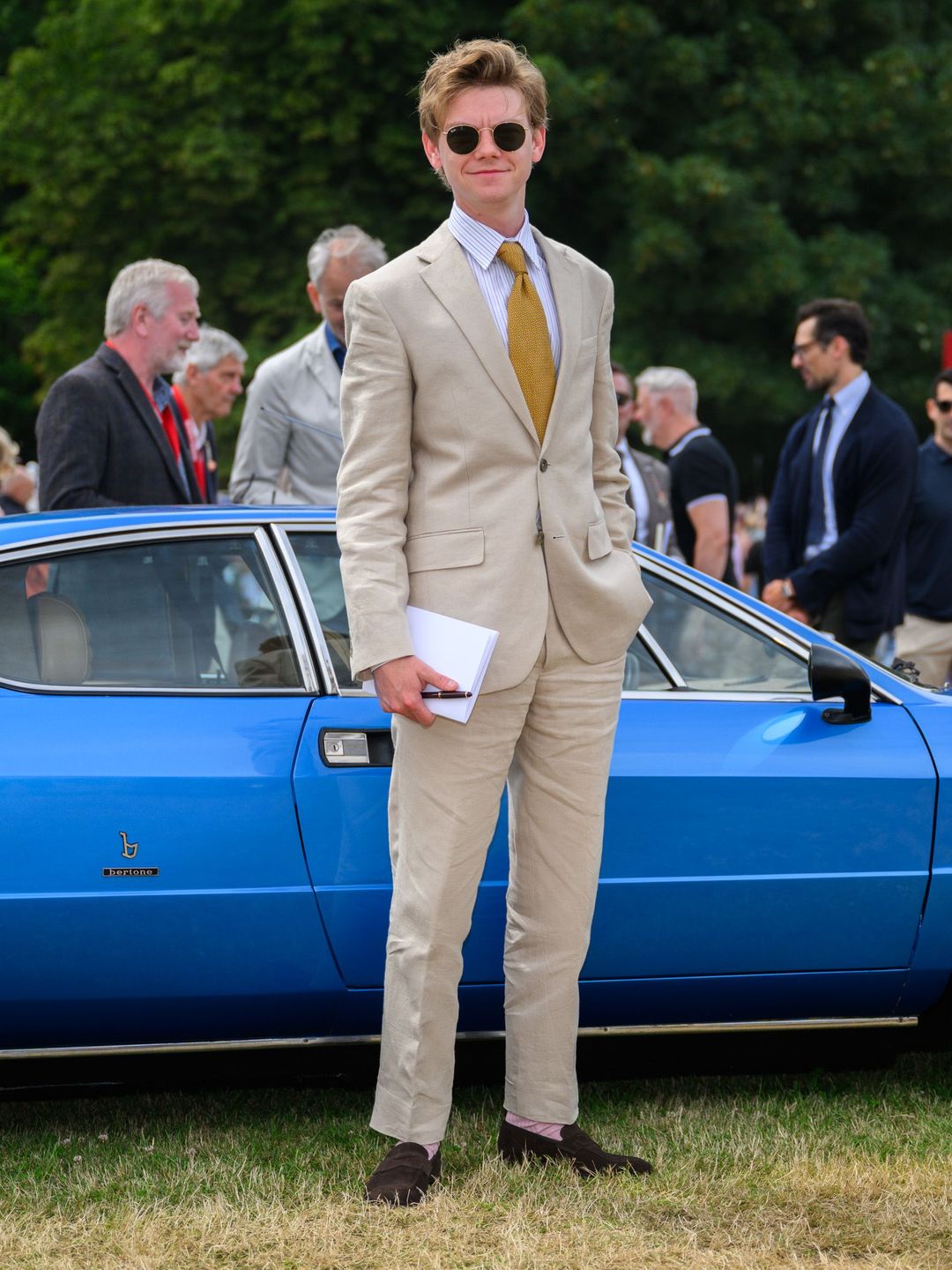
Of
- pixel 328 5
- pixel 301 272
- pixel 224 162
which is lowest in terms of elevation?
pixel 301 272

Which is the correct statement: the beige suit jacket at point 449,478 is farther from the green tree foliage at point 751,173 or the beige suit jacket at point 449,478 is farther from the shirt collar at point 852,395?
the green tree foliage at point 751,173

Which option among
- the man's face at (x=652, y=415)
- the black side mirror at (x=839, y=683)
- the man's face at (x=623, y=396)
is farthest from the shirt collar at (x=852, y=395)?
the black side mirror at (x=839, y=683)

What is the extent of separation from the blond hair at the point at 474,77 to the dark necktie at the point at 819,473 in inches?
113

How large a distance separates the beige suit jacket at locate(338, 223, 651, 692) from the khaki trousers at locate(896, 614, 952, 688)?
12.7 ft

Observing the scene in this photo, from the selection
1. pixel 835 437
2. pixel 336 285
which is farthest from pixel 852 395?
pixel 336 285

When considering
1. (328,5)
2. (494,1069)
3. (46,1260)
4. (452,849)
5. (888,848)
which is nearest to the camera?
(46,1260)

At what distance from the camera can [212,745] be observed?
351 centimetres

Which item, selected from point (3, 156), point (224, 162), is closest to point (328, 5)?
point (224, 162)

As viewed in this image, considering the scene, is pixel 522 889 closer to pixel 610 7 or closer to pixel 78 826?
pixel 78 826

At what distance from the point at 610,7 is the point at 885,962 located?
1752 cm

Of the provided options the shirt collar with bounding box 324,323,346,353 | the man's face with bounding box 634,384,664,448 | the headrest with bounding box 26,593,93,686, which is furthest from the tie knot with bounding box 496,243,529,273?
the man's face with bounding box 634,384,664,448

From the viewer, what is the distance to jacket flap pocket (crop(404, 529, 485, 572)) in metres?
3.21

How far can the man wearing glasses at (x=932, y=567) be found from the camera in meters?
6.84

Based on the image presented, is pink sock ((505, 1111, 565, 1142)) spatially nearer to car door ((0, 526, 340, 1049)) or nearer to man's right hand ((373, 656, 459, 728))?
car door ((0, 526, 340, 1049))
